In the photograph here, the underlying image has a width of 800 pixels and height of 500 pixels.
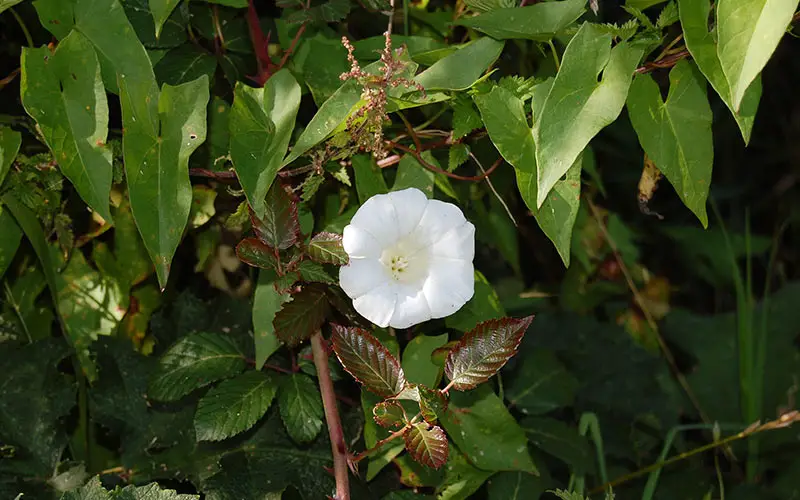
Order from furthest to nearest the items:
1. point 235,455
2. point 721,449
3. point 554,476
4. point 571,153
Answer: point 721,449
point 554,476
point 235,455
point 571,153

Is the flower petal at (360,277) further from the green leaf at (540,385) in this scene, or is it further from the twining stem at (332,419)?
the green leaf at (540,385)

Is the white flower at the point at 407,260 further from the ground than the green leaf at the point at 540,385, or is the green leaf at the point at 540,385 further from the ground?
the white flower at the point at 407,260

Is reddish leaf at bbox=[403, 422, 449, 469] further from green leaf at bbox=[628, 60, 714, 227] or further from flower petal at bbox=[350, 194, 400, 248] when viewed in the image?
green leaf at bbox=[628, 60, 714, 227]

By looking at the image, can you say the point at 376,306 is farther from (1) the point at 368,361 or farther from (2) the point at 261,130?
(2) the point at 261,130

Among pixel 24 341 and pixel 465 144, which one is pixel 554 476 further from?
pixel 24 341

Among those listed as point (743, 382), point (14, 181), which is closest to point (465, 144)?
point (14, 181)

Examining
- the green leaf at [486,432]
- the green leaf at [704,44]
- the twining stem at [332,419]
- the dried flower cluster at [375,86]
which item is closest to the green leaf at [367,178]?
the dried flower cluster at [375,86]
